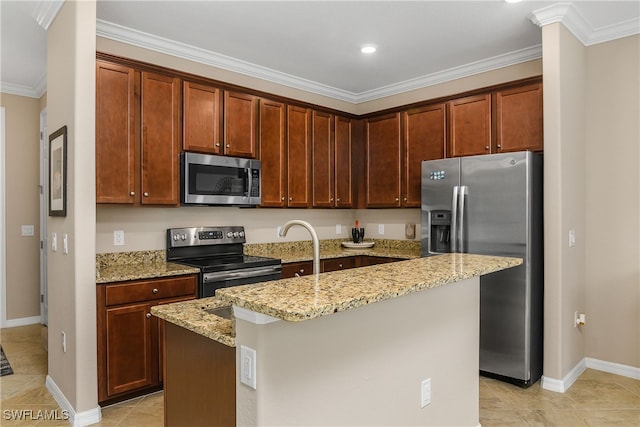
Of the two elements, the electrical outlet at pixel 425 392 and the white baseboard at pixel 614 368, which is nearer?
the electrical outlet at pixel 425 392

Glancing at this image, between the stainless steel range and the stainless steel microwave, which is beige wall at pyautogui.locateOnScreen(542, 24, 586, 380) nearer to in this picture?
the stainless steel range

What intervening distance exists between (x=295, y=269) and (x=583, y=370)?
8.25ft

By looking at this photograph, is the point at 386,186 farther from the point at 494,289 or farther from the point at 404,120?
the point at 494,289

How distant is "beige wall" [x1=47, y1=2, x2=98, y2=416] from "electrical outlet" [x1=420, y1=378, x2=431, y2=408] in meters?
1.98

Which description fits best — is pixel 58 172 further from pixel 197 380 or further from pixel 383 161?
pixel 383 161

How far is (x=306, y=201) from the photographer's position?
4418 millimetres

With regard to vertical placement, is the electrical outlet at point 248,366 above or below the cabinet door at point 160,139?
below

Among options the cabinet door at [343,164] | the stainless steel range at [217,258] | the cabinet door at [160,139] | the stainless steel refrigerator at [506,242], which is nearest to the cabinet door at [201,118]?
the cabinet door at [160,139]

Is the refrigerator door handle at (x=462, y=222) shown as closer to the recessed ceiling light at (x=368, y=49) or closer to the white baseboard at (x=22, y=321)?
the recessed ceiling light at (x=368, y=49)

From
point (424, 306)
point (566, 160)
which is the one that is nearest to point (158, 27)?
point (424, 306)

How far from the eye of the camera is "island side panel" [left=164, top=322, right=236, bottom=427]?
1526 millimetres

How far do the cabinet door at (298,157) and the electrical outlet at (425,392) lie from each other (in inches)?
101

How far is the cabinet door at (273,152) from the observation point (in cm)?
404

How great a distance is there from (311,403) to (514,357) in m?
2.32
